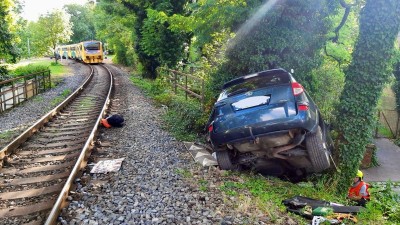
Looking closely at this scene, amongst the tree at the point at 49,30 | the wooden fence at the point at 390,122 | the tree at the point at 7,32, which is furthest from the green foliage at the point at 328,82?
the tree at the point at 49,30

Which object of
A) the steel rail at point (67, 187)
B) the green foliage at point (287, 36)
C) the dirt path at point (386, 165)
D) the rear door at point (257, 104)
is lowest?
the dirt path at point (386, 165)

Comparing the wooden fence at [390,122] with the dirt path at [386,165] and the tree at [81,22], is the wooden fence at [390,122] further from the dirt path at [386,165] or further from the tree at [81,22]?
the tree at [81,22]

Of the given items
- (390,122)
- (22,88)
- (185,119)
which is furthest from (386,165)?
(22,88)

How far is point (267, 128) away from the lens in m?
5.13

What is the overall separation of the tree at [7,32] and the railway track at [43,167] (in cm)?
1054

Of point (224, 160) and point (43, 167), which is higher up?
point (224, 160)

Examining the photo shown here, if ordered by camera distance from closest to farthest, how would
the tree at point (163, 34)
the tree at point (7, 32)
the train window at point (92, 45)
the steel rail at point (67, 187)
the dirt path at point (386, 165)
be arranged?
1. the steel rail at point (67, 187)
2. the dirt path at point (386, 165)
3. the tree at point (7, 32)
4. the tree at point (163, 34)
5. the train window at point (92, 45)

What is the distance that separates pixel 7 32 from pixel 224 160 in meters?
17.2

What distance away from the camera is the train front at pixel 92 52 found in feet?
135

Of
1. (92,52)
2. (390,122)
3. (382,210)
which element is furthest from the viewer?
(92,52)

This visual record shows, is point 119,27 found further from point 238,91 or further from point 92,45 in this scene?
point 238,91

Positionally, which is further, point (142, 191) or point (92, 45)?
point (92, 45)

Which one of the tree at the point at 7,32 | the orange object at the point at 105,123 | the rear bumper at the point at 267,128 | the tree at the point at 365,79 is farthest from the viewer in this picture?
the tree at the point at 7,32

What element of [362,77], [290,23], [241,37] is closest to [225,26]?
[241,37]
